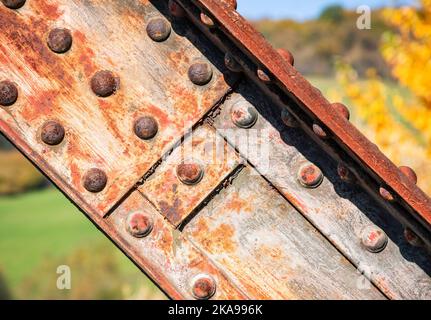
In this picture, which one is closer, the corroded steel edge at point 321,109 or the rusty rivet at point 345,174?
the corroded steel edge at point 321,109

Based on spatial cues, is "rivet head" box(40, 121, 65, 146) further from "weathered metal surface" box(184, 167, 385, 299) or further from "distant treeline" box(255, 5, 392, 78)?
"distant treeline" box(255, 5, 392, 78)

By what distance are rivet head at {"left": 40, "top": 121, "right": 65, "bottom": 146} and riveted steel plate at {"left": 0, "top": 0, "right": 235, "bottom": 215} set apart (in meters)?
0.02

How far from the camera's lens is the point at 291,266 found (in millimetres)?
1745

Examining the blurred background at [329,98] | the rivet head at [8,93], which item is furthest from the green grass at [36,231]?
the rivet head at [8,93]

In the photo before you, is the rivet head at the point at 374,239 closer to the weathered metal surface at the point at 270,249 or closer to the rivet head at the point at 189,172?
the weathered metal surface at the point at 270,249

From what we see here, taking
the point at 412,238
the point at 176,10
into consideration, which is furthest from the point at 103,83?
the point at 412,238

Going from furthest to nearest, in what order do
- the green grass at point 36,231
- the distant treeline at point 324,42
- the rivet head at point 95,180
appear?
1. the distant treeline at point 324,42
2. the green grass at point 36,231
3. the rivet head at point 95,180

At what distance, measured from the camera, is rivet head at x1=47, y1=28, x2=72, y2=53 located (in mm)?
1670

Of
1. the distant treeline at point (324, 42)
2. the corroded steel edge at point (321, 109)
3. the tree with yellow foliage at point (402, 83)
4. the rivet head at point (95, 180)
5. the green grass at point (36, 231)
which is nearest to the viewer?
the corroded steel edge at point (321, 109)

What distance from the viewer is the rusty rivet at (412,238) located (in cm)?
168

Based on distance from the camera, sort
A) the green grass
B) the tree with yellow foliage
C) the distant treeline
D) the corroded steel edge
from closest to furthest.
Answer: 1. the corroded steel edge
2. the tree with yellow foliage
3. the green grass
4. the distant treeline

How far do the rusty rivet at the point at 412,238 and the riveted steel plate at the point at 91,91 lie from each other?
0.58 metres

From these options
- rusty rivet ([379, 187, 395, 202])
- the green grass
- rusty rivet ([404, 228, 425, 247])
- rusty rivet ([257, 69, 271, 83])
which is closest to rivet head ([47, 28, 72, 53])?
rusty rivet ([257, 69, 271, 83])
